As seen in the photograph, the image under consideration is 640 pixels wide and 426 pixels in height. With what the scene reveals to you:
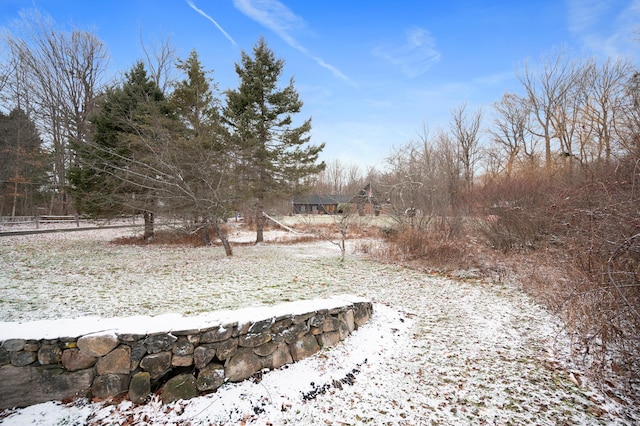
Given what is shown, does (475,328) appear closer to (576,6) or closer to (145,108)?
(576,6)

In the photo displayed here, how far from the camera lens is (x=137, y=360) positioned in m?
2.64

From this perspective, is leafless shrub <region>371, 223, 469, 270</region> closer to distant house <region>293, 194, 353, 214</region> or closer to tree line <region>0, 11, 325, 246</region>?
distant house <region>293, 194, 353, 214</region>

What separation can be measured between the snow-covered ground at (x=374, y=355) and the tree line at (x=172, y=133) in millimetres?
3638

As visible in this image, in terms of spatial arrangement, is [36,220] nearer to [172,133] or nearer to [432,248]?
[172,133]

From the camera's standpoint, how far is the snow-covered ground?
2398mm

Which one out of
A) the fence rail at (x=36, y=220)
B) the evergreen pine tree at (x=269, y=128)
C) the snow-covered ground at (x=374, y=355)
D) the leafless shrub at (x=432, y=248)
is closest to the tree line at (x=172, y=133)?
the evergreen pine tree at (x=269, y=128)

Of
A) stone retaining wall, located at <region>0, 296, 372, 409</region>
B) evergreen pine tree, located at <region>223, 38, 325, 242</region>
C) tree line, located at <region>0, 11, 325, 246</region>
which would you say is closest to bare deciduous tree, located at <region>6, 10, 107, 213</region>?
tree line, located at <region>0, 11, 325, 246</region>

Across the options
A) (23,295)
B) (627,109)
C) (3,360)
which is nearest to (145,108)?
(23,295)

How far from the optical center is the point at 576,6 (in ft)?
23.8

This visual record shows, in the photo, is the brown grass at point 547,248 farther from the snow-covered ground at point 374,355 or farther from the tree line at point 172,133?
the tree line at point 172,133

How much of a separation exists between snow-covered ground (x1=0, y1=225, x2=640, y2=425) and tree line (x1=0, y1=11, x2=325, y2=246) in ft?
11.9

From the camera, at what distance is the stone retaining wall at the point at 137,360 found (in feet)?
8.32

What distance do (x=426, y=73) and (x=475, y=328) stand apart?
38.1 feet

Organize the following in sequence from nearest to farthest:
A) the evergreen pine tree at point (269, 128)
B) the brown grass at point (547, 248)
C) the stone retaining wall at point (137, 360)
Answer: the stone retaining wall at point (137, 360)
the brown grass at point (547, 248)
the evergreen pine tree at point (269, 128)
